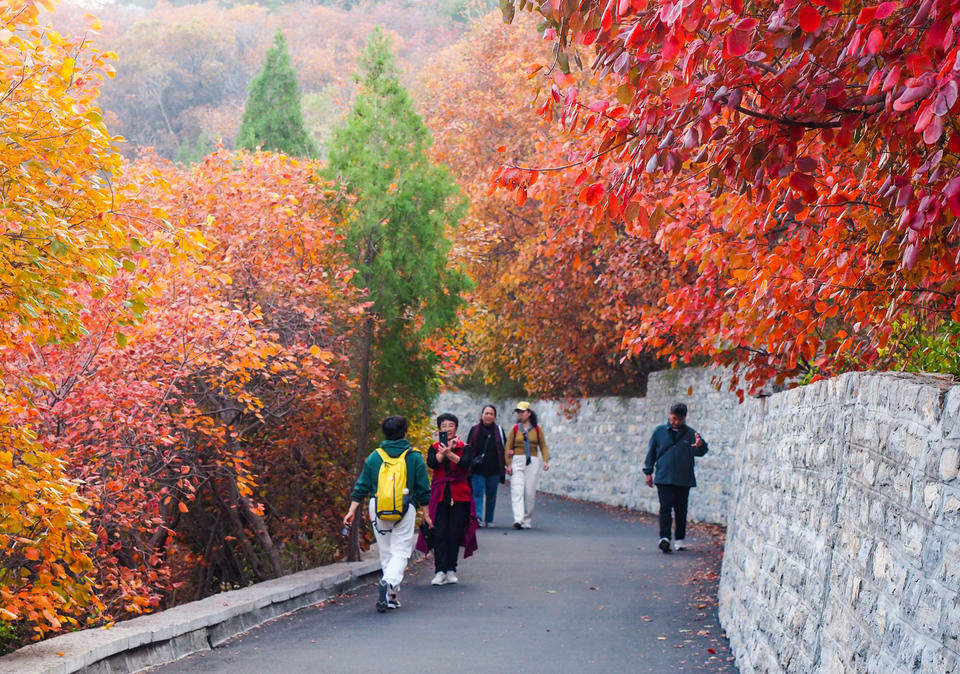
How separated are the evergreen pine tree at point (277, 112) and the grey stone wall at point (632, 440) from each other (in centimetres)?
1251

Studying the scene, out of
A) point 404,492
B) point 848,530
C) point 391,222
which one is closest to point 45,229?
point 848,530

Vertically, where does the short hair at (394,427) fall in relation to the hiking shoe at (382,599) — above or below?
above

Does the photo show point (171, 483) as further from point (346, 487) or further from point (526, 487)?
point (526, 487)

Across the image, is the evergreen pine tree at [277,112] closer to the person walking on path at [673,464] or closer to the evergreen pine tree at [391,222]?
the evergreen pine tree at [391,222]

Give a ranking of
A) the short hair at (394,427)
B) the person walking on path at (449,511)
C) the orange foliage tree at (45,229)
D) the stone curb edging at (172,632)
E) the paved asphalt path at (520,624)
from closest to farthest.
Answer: the orange foliage tree at (45,229) → the stone curb edging at (172,632) → the paved asphalt path at (520,624) → the short hair at (394,427) → the person walking on path at (449,511)

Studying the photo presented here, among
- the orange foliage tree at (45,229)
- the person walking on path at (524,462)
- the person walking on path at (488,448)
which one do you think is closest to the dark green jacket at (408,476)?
the orange foliage tree at (45,229)

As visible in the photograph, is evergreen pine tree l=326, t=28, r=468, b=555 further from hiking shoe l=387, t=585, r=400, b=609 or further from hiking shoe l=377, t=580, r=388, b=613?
hiking shoe l=377, t=580, r=388, b=613

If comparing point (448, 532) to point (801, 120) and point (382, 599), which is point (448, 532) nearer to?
point (382, 599)

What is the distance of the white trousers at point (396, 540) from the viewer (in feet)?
33.8

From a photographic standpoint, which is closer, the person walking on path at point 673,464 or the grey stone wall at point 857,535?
the grey stone wall at point 857,535

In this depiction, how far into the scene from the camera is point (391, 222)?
12938 millimetres

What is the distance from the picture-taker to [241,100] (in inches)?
2312

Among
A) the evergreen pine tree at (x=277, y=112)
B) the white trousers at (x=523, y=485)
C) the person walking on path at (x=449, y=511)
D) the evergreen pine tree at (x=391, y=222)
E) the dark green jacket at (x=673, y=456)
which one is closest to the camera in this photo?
the person walking on path at (x=449, y=511)

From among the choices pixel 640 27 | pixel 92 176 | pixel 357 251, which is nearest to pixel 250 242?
pixel 357 251
